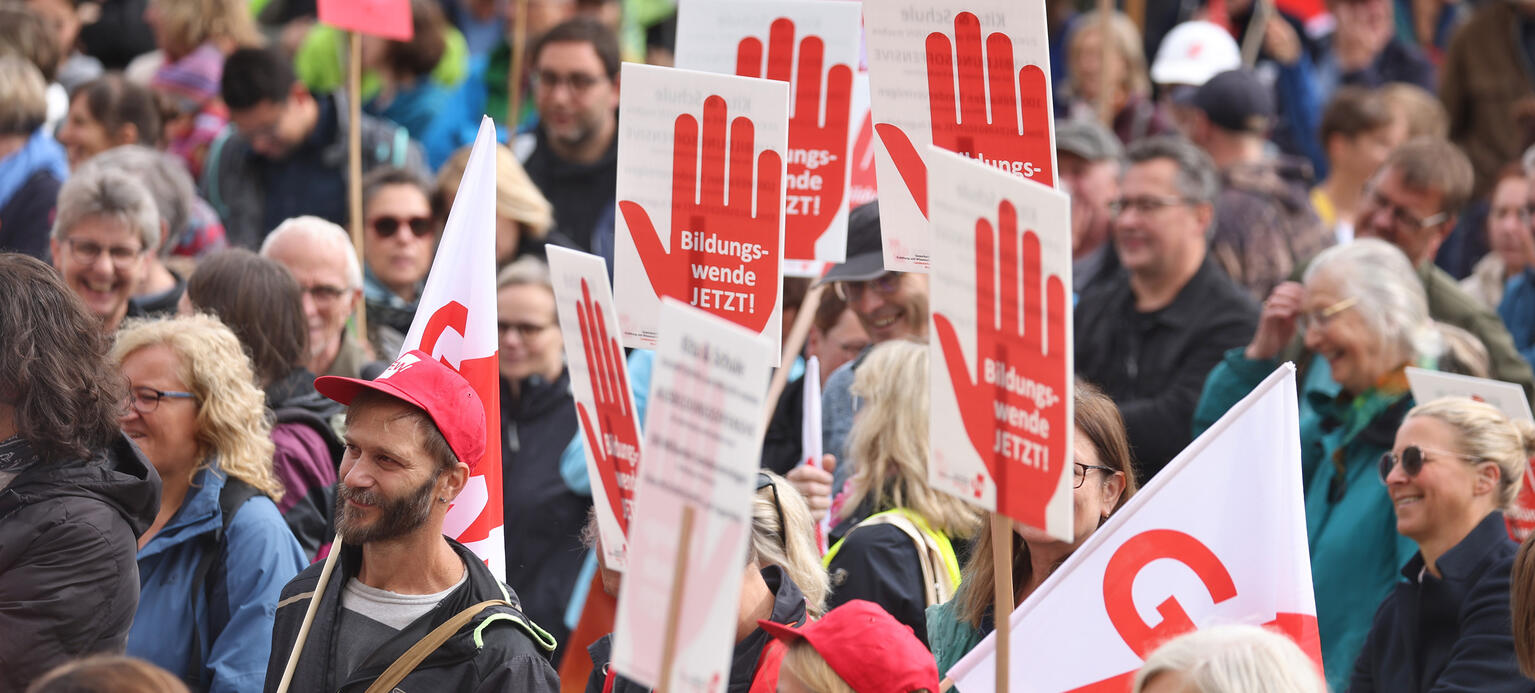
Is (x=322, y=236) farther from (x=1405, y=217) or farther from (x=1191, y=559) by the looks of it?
(x=1405, y=217)

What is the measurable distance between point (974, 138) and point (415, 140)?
20.9ft

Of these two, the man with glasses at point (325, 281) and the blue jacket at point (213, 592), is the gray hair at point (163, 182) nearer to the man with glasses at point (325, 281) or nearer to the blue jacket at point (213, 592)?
the man with glasses at point (325, 281)

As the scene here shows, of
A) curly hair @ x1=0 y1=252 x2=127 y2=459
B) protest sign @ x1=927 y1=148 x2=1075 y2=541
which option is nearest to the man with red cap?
curly hair @ x1=0 y1=252 x2=127 y2=459

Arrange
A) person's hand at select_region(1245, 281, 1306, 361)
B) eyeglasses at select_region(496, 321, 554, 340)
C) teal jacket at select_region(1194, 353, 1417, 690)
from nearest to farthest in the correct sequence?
teal jacket at select_region(1194, 353, 1417, 690), person's hand at select_region(1245, 281, 1306, 361), eyeglasses at select_region(496, 321, 554, 340)

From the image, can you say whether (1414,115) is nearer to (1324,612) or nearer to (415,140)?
(1324,612)

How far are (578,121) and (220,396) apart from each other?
3681 mm

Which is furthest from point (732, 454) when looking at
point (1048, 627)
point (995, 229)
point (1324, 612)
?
point (1324, 612)

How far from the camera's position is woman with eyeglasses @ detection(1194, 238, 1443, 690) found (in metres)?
5.21

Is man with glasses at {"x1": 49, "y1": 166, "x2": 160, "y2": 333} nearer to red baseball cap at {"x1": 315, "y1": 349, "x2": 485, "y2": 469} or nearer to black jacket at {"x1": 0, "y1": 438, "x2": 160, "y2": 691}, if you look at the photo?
black jacket at {"x1": 0, "y1": 438, "x2": 160, "y2": 691}

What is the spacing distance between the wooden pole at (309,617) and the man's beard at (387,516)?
63 mm

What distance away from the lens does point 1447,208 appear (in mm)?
6637

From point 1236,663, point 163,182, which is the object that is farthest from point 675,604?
point 163,182

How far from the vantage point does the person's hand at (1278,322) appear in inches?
229

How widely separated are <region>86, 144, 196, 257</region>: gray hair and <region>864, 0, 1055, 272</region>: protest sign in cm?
335
